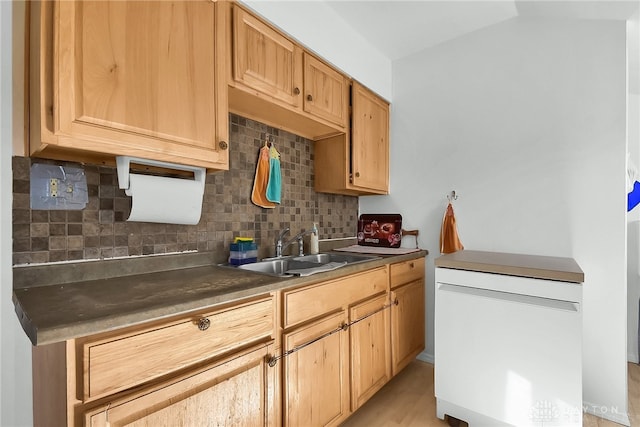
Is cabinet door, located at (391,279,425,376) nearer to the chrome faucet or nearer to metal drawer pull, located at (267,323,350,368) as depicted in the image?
metal drawer pull, located at (267,323,350,368)

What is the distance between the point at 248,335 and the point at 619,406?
6.94 ft

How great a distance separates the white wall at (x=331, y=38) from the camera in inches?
61.2

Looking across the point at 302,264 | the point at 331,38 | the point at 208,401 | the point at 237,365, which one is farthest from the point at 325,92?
the point at 208,401

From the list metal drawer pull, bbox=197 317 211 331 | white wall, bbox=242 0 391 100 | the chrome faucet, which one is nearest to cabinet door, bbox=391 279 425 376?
the chrome faucet

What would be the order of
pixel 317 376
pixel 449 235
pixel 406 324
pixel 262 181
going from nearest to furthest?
pixel 317 376 < pixel 262 181 < pixel 406 324 < pixel 449 235

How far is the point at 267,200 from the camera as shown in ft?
6.05

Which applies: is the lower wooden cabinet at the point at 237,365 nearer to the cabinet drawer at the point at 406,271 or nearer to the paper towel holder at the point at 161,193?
the cabinet drawer at the point at 406,271

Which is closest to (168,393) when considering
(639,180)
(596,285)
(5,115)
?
(5,115)

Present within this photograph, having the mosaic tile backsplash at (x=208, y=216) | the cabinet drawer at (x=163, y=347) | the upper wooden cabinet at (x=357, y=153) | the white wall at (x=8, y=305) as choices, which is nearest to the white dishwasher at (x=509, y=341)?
the upper wooden cabinet at (x=357, y=153)

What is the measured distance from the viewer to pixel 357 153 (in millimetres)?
2172

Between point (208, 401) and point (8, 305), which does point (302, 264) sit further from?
point (8, 305)

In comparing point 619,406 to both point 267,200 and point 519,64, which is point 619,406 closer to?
point 519,64

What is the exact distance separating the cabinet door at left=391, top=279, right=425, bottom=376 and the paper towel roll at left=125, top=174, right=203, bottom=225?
1.32m

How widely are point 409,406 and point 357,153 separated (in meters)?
1.65
